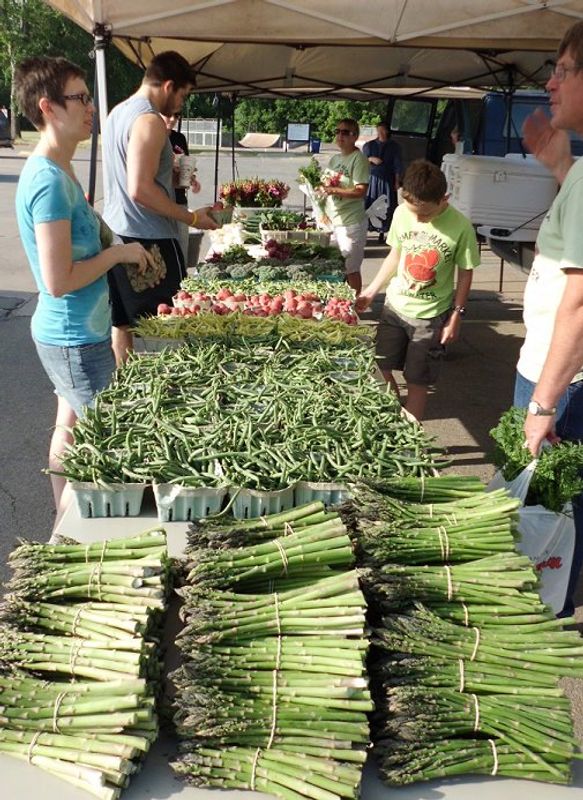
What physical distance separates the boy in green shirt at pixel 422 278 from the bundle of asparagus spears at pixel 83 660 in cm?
319

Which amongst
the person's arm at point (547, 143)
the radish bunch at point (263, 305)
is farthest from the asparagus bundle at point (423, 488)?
the radish bunch at point (263, 305)

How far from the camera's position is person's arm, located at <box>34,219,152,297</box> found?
9.65 feet

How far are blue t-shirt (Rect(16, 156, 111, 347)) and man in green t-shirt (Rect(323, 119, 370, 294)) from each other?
17.1 ft

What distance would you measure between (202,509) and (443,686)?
975 millimetres

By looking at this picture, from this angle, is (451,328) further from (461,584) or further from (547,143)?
(461,584)

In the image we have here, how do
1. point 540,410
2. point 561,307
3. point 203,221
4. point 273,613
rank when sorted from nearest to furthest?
point 273,613, point 561,307, point 540,410, point 203,221

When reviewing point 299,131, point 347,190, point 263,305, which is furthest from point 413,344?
point 299,131

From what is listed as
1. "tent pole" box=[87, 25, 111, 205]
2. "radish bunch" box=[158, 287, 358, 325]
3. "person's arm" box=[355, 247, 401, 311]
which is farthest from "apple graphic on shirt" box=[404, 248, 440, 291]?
"tent pole" box=[87, 25, 111, 205]

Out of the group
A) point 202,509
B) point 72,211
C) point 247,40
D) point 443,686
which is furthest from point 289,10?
point 443,686

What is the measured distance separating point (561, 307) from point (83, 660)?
1.88 m

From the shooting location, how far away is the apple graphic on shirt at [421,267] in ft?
15.3

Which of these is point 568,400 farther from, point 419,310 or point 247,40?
point 247,40

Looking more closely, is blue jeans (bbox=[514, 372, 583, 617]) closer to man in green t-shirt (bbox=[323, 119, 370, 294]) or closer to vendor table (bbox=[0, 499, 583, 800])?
vendor table (bbox=[0, 499, 583, 800])

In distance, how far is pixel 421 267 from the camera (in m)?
4.69
